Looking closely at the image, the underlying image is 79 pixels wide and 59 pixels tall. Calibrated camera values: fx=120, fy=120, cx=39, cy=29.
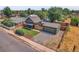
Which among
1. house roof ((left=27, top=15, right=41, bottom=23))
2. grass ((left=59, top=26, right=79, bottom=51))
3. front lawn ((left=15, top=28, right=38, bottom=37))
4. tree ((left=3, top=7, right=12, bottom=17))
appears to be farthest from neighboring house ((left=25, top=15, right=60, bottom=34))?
tree ((left=3, top=7, right=12, bottom=17))

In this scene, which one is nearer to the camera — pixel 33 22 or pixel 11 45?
pixel 11 45

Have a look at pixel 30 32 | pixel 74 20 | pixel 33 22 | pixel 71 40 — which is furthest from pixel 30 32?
pixel 74 20

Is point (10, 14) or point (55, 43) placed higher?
point (10, 14)

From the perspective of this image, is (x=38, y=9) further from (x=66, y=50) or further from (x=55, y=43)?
(x=66, y=50)

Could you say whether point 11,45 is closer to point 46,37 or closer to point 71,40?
point 46,37

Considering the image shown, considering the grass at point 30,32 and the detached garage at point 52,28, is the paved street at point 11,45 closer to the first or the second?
the grass at point 30,32

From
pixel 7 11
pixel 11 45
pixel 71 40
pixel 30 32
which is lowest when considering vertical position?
pixel 11 45
